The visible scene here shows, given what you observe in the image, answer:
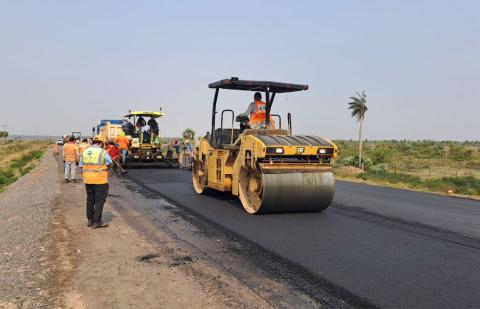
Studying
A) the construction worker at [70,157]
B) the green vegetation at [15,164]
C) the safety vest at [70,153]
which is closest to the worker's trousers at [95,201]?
the construction worker at [70,157]

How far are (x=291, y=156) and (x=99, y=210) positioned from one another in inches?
137

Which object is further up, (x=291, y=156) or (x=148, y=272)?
(x=291, y=156)

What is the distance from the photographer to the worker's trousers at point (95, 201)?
23.2 feet

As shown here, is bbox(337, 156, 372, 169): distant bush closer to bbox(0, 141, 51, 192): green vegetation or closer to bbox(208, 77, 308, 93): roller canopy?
bbox(0, 141, 51, 192): green vegetation

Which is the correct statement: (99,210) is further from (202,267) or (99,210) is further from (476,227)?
(476,227)

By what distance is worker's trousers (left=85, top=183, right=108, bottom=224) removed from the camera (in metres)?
7.07

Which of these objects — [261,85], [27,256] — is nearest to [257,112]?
[261,85]

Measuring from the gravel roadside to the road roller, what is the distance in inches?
140

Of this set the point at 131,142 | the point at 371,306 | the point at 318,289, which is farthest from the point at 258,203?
the point at 131,142

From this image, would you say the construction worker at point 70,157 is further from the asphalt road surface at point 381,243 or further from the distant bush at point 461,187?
the distant bush at point 461,187

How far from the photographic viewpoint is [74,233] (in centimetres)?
663

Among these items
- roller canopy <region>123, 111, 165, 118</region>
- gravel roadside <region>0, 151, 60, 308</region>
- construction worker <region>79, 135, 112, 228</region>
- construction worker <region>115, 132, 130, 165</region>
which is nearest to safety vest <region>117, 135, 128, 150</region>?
construction worker <region>115, 132, 130, 165</region>

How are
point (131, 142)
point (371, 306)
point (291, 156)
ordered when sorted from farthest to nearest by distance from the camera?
point (131, 142), point (291, 156), point (371, 306)

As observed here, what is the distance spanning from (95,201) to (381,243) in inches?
178
